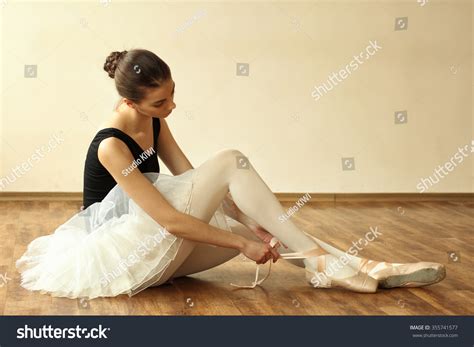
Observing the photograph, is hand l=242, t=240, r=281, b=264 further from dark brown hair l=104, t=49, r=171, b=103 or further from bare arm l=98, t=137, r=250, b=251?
dark brown hair l=104, t=49, r=171, b=103

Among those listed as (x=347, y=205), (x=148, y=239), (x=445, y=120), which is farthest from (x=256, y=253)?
(x=445, y=120)

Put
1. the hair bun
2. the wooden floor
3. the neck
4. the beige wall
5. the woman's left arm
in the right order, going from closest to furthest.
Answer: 1. the wooden floor
2. the hair bun
3. the neck
4. the woman's left arm
5. the beige wall

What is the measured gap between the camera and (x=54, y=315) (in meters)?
2.74

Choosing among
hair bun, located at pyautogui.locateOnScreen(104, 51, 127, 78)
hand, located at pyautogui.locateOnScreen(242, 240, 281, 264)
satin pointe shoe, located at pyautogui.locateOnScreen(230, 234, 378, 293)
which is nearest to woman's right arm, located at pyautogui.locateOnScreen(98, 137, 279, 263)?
hand, located at pyautogui.locateOnScreen(242, 240, 281, 264)

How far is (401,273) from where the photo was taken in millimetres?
3078

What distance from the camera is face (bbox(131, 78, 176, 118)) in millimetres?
2875

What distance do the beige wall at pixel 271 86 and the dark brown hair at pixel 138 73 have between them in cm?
280

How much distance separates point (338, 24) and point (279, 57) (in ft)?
1.45

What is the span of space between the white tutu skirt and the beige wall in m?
2.74

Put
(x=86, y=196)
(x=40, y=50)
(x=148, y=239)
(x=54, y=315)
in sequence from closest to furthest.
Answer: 1. (x=54, y=315)
2. (x=148, y=239)
3. (x=86, y=196)
4. (x=40, y=50)

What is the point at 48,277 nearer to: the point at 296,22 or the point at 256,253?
the point at 256,253

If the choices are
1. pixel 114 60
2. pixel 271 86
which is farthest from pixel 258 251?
pixel 271 86

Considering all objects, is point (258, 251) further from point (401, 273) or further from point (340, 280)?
point (401, 273)

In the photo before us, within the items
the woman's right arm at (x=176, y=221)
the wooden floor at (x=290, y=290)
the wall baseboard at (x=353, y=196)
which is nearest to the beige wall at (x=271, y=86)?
Result: the wall baseboard at (x=353, y=196)
